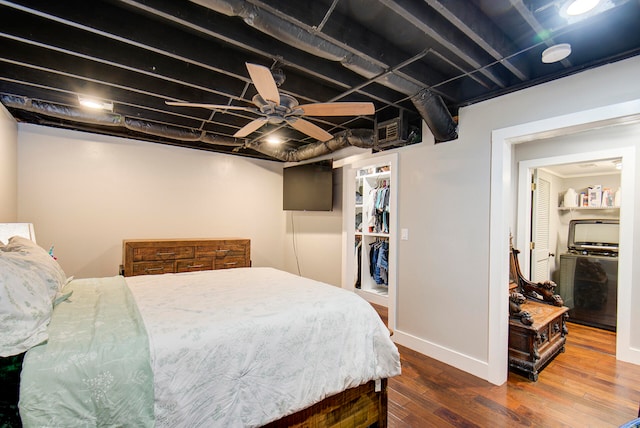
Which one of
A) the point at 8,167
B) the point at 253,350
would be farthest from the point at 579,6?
the point at 8,167

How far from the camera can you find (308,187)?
4.70 m

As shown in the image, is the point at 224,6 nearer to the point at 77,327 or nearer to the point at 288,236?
the point at 77,327

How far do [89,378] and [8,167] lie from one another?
3.21m

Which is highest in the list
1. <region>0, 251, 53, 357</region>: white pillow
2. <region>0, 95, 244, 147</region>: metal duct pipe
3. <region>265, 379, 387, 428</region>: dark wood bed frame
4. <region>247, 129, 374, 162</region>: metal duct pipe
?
<region>0, 95, 244, 147</region>: metal duct pipe

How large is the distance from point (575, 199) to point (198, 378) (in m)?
5.44

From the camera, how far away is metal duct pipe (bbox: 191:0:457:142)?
1511 mm

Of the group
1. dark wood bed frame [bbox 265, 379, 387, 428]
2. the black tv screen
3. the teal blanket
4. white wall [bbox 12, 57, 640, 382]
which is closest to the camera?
the teal blanket

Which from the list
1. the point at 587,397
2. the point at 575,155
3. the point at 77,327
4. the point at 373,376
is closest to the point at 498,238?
the point at 587,397

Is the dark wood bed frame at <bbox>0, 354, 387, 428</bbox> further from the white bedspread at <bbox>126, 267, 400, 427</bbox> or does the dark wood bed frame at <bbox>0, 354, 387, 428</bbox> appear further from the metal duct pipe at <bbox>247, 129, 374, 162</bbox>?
the metal duct pipe at <bbox>247, 129, 374, 162</bbox>

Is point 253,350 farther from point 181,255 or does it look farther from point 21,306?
point 181,255

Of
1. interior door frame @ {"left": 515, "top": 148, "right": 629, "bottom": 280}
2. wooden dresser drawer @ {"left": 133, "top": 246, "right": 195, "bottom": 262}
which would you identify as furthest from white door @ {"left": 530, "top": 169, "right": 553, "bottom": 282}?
wooden dresser drawer @ {"left": 133, "top": 246, "right": 195, "bottom": 262}

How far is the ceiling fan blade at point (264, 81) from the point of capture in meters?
1.67

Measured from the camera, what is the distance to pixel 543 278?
13.9 feet

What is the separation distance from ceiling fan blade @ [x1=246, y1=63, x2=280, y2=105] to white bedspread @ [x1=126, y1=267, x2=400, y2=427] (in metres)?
1.36
